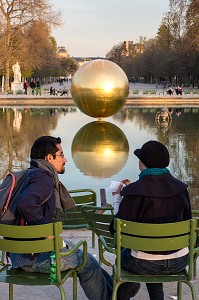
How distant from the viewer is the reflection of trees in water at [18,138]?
41.6 ft

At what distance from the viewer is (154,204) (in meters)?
3.50

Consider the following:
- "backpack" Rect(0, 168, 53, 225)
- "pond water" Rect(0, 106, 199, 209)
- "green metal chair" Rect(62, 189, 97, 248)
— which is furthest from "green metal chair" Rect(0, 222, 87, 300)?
"pond water" Rect(0, 106, 199, 209)

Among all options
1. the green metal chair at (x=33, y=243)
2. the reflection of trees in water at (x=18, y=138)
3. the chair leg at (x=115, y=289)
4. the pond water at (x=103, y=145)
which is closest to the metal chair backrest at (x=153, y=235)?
the chair leg at (x=115, y=289)

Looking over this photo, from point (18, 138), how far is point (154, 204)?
14.7 m

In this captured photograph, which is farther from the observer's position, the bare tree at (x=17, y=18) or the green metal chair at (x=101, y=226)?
the bare tree at (x=17, y=18)

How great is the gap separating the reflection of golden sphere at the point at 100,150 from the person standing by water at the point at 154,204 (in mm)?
7931

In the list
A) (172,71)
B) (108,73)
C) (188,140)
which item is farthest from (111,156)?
(172,71)

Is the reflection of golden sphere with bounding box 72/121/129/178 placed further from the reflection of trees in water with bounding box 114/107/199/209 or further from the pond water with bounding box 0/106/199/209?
the reflection of trees in water with bounding box 114/107/199/209

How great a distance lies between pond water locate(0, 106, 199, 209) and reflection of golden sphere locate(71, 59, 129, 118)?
808 mm

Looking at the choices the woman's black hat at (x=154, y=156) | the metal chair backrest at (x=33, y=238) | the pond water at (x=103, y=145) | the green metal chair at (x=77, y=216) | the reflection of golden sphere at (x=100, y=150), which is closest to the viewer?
the metal chair backrest at (x=33, y=238)

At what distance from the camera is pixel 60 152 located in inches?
154

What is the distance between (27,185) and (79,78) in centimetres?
2043

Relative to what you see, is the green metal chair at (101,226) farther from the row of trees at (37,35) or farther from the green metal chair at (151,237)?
the row of trees at (37,35)

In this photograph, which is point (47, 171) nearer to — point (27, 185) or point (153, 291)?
point (27, 185)
